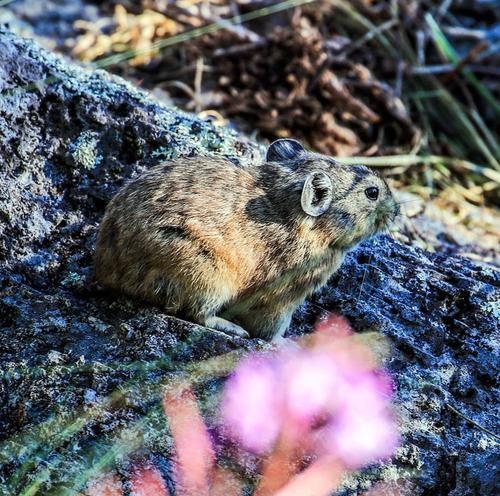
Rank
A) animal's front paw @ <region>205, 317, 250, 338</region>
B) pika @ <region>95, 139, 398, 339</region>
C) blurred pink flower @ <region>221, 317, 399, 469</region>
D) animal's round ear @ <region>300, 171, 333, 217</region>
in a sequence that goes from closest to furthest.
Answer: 1. blurred pink flower @ <region>221, 317, 399, 469</region>
2. pika @ <region>95, 139, 398, 339</region>
3. animal's front paw @ <region>205, 317, 250, 338</region>
4. animal's round ear @ <region>300, 171, 333, 217</region>

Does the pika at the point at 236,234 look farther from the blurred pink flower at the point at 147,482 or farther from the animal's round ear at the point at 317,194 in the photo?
the blurred pink flower at the point at 147,482

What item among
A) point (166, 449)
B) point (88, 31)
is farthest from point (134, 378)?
point (88, 31)

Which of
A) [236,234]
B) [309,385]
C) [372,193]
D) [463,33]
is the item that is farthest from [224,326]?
[463,33]

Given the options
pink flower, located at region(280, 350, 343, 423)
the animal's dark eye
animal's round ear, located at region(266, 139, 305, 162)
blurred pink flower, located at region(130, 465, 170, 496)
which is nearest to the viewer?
blurred pink flower, located at region(130, 465, 170, 496)

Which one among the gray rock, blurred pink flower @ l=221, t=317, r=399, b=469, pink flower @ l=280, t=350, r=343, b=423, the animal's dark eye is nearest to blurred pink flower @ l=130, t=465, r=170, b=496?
the gray rock

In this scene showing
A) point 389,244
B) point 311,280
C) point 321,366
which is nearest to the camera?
point 321,366

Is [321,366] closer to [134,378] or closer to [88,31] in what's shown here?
[134,378]

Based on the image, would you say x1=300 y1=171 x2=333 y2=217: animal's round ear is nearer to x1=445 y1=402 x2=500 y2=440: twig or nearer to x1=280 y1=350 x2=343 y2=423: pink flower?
x1=280 y1=350 x2=343 y2=423: pink flower

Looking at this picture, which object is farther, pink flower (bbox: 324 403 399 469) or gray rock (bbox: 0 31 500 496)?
pink flower (bbox: 324 403 399 469)
